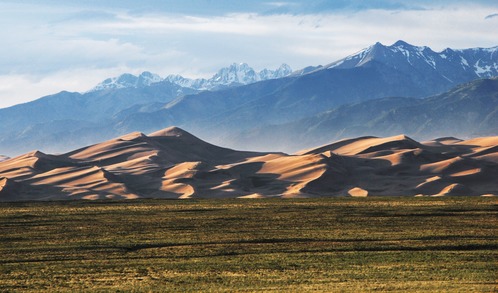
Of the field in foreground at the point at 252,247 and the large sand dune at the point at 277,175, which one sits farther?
the large sand dune at the point at 277,175

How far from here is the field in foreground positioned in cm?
3928

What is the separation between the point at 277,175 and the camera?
498 ft

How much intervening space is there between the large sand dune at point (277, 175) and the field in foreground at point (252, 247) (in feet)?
171

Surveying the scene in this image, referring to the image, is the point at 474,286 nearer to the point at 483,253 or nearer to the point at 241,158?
the point at 483,253

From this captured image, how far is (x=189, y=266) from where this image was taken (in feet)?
145

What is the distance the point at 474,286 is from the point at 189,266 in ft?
45.8

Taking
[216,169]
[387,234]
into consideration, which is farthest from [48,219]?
[216,169]

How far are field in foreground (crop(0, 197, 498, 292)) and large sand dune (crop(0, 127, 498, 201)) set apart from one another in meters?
52.3

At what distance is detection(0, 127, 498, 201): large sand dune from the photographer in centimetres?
13425

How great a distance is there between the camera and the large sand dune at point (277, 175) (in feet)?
440

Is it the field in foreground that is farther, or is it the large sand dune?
the large sand dune

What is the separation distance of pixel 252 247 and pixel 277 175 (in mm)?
100354

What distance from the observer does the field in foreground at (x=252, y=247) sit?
39281 millimetres

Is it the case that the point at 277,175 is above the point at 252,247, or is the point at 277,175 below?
above
